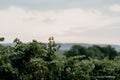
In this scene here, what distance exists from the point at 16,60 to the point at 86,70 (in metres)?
1.66

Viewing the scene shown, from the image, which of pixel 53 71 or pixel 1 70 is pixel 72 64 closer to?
pixel 53 71

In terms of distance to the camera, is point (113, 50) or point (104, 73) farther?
point (113, 50)

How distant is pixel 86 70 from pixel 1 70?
195cm

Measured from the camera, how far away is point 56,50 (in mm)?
8000

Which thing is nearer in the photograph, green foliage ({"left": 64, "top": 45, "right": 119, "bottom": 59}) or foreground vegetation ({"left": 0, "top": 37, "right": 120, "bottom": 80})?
foreground vegetation ({"left": 0, "top": 37, "right": 120, "bottom": 80})

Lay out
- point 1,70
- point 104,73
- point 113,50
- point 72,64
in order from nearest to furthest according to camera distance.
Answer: point 1,70, point 72,64, point 104,73, point 113,50

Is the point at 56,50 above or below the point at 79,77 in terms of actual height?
above

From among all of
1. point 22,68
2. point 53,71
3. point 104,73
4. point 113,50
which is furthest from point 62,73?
point 113,50

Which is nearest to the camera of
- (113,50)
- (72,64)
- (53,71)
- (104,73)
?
(53,71)

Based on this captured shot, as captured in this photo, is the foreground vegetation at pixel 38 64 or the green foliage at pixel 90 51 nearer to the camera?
the foreground vegetation at pixel 38 64

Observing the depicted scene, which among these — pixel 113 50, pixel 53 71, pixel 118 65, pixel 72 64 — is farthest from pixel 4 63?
pixel 113 50

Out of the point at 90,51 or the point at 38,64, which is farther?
the point at 90,51

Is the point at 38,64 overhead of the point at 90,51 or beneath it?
overhead

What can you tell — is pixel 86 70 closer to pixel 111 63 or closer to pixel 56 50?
pixel 56 50
